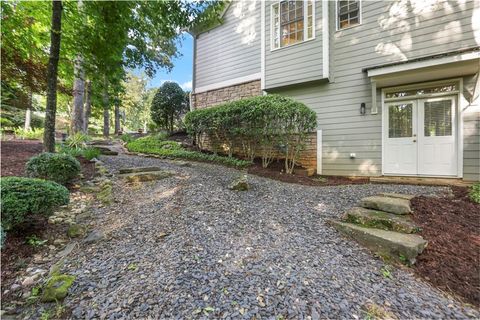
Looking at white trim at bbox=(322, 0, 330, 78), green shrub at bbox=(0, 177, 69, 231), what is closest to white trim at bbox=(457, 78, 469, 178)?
white trim at bbox=(322, 0, 330, 78)

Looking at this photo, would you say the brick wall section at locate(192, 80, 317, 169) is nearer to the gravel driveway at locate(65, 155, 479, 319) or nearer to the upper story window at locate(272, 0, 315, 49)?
the upper story window at locate(272, 0, 315, 49)

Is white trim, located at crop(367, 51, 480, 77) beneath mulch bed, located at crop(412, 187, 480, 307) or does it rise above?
above

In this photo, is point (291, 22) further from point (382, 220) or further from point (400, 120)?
point (382, 220)

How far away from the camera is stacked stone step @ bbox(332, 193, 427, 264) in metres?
2.00

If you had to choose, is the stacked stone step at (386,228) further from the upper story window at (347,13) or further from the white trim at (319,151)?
the upper story window at (347,13)

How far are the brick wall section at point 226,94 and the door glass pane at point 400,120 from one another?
3644 mm

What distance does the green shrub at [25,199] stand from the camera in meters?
2.00

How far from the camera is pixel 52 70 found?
375 centimetres

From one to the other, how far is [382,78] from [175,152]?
19.3ft

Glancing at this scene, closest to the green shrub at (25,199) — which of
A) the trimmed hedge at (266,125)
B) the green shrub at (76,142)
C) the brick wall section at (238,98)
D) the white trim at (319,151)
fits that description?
the trimmed hedge at (266,125)

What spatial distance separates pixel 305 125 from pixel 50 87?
5044 mm

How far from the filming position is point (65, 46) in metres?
4.46

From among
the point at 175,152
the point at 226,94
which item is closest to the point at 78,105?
the point at 175,152

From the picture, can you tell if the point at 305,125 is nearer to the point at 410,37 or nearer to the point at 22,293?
the point at 410,37
